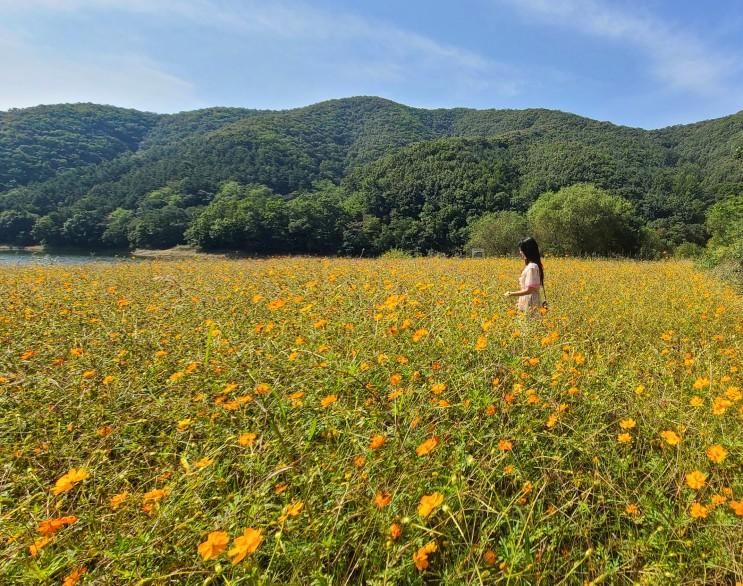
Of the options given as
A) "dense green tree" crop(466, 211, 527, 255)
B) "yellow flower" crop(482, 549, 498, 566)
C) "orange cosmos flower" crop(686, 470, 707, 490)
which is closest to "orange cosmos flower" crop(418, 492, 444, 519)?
"yellow flower" crop(482, 549, 498, 566)

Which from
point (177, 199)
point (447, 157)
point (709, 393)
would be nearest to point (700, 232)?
point (447, 157)

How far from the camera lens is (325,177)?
82.2 metres

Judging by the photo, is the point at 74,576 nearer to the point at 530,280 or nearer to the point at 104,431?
the point at 104,431

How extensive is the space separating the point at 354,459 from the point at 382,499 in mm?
282

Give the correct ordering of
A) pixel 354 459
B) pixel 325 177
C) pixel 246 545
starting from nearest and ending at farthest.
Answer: pixel 246 545
pixel 354 459
pixel 325 177

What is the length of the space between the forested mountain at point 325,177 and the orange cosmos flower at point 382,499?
4044 centimetres

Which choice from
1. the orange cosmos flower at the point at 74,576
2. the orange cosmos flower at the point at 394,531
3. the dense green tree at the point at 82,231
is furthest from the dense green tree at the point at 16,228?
the orange cosmos flower at the point at 394,531

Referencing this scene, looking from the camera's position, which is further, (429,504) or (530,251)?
(530,251)

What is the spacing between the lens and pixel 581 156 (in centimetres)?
6275

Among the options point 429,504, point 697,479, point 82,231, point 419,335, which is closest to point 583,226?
point 419,335

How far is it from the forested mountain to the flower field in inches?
1547

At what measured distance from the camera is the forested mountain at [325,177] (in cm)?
5069

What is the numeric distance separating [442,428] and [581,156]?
72.8 metres

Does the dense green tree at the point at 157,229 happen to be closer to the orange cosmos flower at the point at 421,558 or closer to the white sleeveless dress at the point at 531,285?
the white sleeveless dress at the point at 531,285
